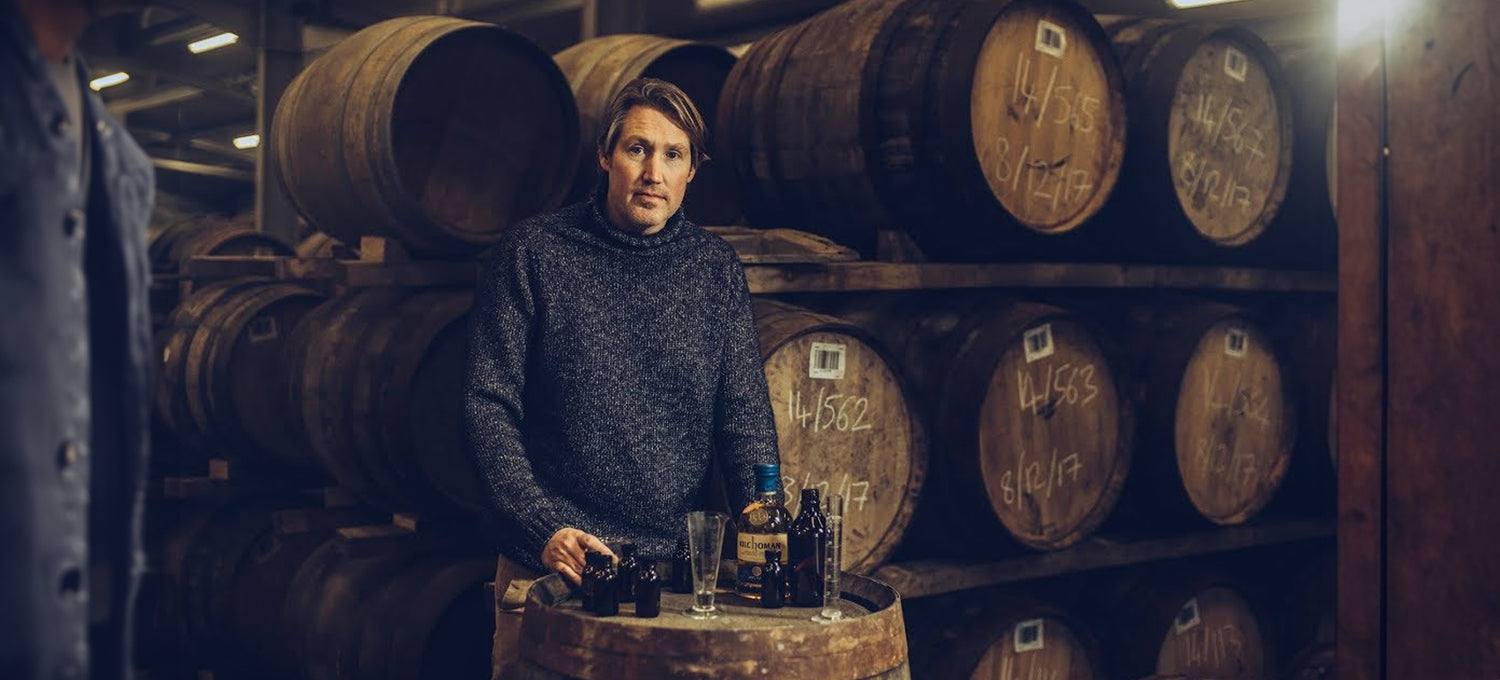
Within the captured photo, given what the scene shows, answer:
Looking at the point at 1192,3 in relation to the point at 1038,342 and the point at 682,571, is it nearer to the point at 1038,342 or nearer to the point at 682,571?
the point at 1038,342

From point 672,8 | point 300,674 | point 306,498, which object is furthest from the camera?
point 672,8

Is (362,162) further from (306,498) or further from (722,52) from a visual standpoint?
(306,498)

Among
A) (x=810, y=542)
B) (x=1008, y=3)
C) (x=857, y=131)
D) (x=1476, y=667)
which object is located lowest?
(x=1476, y=667)

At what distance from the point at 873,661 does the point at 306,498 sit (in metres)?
3.49

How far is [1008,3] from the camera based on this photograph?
4.19 meters

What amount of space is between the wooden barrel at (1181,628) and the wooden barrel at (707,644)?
2.21 metres

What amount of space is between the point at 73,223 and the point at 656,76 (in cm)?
353

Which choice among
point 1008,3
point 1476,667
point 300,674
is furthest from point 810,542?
point 300,674

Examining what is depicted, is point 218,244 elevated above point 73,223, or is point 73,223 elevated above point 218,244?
point 218,244

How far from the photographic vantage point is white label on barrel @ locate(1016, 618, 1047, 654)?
437 centimetres

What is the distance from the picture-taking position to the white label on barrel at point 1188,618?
483 cm

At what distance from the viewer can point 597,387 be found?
3100 millimetres

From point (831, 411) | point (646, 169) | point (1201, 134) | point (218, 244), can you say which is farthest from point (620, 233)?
point (218, 244)

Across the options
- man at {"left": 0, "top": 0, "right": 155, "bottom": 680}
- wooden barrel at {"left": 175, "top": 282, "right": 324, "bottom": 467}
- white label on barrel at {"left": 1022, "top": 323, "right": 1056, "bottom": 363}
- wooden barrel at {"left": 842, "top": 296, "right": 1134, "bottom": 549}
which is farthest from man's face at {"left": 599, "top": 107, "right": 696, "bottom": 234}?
wooden barrel at {"left": 175, "top": 282, "right": 324, "bottom": 467}
